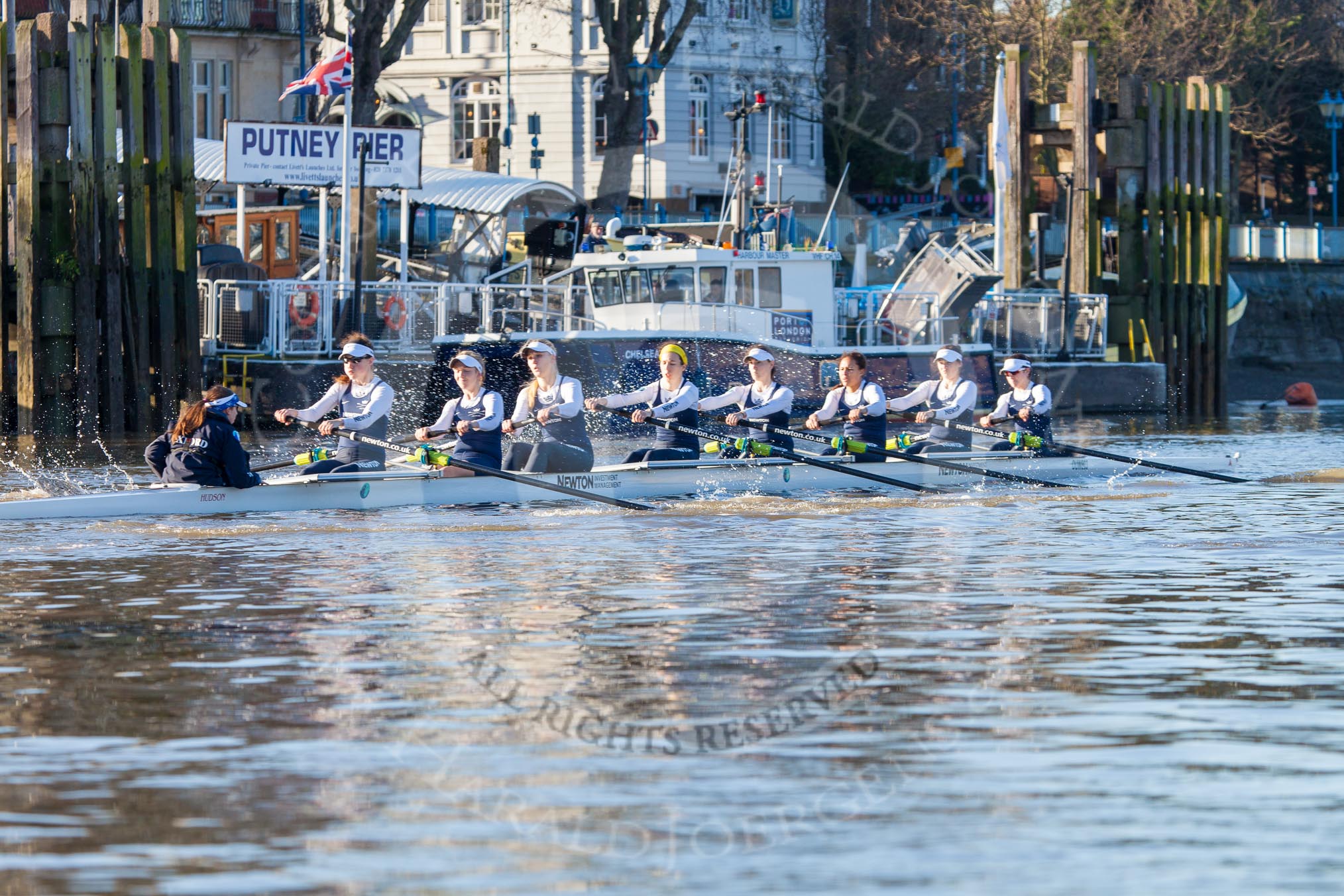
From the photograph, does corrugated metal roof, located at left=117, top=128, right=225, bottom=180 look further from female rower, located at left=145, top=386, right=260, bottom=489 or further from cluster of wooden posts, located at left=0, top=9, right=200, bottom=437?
female rower, located at left=145, top=386, right=260, bottom=489

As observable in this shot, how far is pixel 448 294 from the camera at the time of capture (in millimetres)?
29250

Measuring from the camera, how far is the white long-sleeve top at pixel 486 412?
17.7 m

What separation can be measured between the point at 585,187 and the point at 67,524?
43573 mm

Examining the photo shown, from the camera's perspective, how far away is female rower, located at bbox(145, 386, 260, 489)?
16156 millimetres

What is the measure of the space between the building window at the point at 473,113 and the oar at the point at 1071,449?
4059 centimetres

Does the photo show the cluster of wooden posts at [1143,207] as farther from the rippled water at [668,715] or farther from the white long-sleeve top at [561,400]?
the rippled water at [668,715]

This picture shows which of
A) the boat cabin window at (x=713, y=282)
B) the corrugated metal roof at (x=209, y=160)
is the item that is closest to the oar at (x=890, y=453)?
the boat cabin window at (x=713, y=282)

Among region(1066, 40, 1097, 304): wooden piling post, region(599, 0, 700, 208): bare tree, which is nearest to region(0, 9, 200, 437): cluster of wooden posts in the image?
region(1066, 40, 1097, 304): wooden piling post

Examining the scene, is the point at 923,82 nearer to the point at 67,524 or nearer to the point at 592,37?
the point at 592,37

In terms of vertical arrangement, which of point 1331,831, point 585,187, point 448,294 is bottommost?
point 1331,831

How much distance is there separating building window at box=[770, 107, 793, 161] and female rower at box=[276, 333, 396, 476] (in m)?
42.6

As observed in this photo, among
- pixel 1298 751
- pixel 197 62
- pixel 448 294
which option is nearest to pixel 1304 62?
pixel 197 62

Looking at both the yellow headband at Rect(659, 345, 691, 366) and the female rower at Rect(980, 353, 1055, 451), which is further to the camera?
the female rower at Rect(980, 353, 1055, 451)

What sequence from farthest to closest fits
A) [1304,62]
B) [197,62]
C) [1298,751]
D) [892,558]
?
1. [1304,62]
2. [197,62]
3. [892,558]
4. [1298,751]
